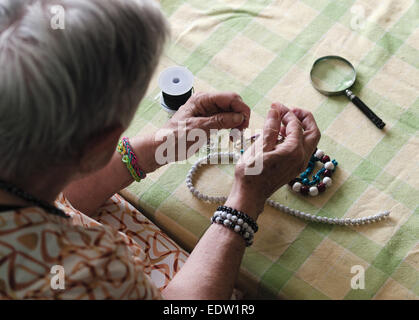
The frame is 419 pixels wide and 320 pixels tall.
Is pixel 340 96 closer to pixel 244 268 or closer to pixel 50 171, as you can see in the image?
pixel 244 268

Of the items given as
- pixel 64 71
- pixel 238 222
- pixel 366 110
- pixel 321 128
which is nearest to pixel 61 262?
pixel 64 71

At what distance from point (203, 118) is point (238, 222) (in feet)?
1.07

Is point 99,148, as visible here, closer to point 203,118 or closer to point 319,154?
point 203,118

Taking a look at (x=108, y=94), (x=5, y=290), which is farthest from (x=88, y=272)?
(x=108, y=94)

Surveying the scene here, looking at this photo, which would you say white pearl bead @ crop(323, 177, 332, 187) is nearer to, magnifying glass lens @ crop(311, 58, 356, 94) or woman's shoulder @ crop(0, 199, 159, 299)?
magnifying glass lens @ crop(311, 58, 356, 94)

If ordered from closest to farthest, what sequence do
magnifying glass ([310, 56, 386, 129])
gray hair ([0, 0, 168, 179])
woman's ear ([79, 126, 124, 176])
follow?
1. gray hair ([0, 0, 168, 179])
2. woman's ear ([79, 126, 124, 176])
3. magnifying glass ([310, 56, 386, 129])

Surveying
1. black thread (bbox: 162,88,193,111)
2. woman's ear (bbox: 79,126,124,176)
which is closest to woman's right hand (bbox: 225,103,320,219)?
black thread (bbox: 162,88,193,111)

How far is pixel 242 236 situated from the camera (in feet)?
3.59

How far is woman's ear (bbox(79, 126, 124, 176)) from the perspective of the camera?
82 cm

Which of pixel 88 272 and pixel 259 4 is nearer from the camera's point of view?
pixel 88 272

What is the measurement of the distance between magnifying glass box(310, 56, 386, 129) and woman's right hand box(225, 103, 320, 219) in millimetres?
169

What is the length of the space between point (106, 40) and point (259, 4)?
963mm

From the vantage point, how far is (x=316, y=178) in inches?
47.6

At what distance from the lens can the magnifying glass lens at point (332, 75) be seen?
1.35 m
